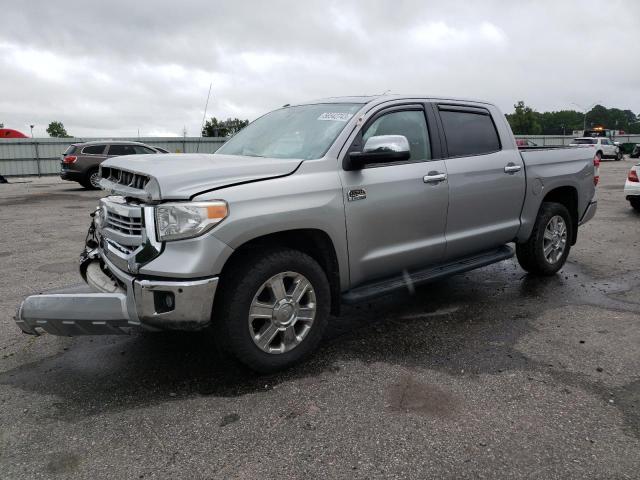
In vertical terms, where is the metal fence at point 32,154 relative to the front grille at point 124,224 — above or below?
above

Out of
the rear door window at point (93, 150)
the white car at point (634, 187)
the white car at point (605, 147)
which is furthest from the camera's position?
the white car at point (605, 147)

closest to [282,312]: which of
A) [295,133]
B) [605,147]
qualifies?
[295,133]

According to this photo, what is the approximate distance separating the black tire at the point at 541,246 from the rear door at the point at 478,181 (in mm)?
459

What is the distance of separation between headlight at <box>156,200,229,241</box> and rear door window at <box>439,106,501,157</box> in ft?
7.81

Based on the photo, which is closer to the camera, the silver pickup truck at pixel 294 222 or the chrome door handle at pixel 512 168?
the silver pickup truck at pixel 294 222

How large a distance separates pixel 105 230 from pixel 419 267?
93.9 inches

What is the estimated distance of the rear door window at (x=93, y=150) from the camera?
17.9m

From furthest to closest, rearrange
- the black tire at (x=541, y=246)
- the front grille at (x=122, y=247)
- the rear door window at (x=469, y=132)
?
the black tire at (x=541, y=246) → the rear door window at (x=469, y=132) → the front grille at (x=122, y=247)

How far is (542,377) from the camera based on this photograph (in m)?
3.50

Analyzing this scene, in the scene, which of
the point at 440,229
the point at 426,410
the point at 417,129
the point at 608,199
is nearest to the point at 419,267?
the point at 440,229

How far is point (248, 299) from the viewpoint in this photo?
129 inches

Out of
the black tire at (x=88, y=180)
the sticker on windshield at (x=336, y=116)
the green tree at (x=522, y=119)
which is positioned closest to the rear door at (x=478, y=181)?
the sticker on windshield at (x=336, y=116)

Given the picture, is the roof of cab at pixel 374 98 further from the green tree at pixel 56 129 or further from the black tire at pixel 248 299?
the green tree at pixel 56 129

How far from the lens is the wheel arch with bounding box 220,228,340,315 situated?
340 centimetres
